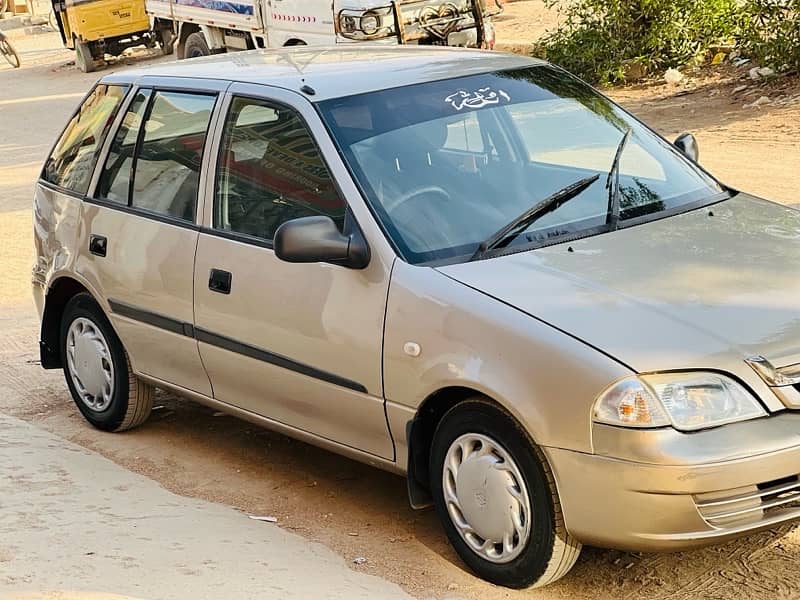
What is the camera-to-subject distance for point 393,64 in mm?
5500

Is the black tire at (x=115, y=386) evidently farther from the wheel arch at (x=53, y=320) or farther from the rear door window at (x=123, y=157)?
the rear door window at (x=123, y=157)

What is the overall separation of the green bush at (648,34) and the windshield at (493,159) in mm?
11986

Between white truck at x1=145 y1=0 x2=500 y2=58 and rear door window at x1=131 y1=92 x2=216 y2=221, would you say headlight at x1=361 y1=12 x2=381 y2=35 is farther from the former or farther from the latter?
rear door window at x1=131 y1=92 x2=216 y2=221

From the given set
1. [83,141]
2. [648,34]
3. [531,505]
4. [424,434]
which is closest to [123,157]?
[83,141]

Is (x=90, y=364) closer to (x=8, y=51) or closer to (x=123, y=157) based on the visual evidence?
(x=123, y=157)

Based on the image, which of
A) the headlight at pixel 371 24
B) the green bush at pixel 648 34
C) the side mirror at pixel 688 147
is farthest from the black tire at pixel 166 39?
the side mirror at pixel 688 147

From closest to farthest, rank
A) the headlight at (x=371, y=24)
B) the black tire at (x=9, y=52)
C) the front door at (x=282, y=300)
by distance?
1. the front door at (x=282, y=300)
2. the headlight at (x=371, y=24)
3. the black tire at (x=9, y=52)

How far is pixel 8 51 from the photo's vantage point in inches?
1227

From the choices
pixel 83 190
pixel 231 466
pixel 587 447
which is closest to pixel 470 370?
pixel 587 447

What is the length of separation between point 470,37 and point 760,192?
22.8 feet

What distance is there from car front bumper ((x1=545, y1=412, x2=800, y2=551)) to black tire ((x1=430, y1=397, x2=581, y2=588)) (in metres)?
0.09

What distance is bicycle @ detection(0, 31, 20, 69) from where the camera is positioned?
29.6 m

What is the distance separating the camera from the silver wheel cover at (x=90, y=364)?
21.1 ft

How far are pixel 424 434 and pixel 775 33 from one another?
12.3 m
